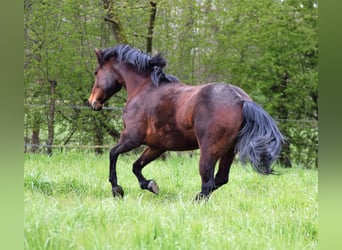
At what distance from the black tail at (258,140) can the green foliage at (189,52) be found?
5.04m

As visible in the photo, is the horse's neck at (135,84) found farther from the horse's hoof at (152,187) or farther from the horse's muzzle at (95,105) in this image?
the horse's hoof at (152,187)

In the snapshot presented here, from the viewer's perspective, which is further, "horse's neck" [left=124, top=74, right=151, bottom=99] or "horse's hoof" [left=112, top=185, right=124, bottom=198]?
"horse's neck" [left=124, top=74, right=151, bottom=99]

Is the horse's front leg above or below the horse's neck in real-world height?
below

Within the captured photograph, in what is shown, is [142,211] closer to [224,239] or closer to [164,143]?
[224,239]

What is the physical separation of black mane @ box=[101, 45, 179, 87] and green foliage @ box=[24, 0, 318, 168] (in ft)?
11.2

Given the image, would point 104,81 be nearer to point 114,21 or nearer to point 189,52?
point 114,21

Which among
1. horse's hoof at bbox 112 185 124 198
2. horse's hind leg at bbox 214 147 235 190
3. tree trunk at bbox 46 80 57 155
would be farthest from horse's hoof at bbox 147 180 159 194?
tree trunk at bbox 46 80 57 155

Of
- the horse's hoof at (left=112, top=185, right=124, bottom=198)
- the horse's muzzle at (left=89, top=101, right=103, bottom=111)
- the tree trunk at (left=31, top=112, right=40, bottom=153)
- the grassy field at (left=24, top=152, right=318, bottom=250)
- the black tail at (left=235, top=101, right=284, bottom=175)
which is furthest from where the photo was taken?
the tree trunk at (left=31, top=112, right=40, bottom=153)

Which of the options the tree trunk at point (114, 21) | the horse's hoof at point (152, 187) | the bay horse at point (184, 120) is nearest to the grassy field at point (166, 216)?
the horse's hoof at point (152, 187)

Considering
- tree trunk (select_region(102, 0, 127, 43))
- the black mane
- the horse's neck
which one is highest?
tree trunk (select_region(102, 0, 127, 43))

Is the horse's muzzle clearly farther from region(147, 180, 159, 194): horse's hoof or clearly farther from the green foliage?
the green foliage

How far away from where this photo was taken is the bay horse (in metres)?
3.66

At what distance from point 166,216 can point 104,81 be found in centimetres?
249

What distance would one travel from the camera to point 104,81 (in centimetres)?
483
